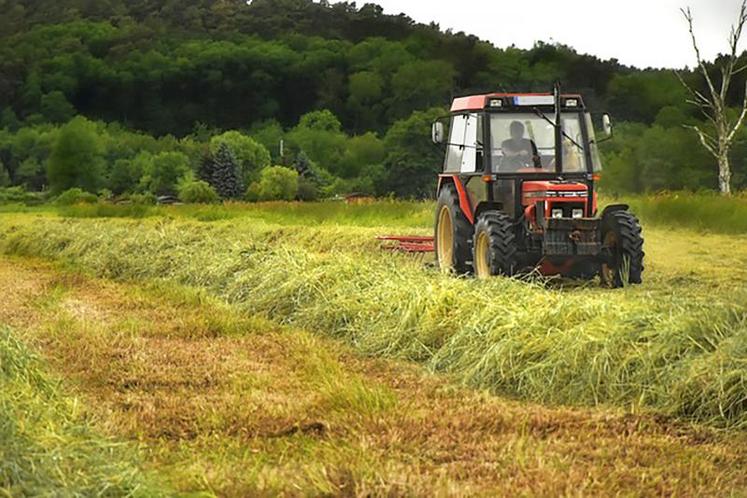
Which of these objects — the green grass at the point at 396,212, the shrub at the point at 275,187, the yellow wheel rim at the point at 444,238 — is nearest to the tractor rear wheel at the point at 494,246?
the yellow wheel rim at the point at 444,238

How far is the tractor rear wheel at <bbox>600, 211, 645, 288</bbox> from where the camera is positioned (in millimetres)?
9836

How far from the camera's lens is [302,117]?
59.7 meters

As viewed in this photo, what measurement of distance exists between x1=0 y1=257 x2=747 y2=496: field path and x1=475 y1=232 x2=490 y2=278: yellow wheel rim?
2570 millimetres

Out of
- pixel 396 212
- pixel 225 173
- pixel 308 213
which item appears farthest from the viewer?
pixel 225 173

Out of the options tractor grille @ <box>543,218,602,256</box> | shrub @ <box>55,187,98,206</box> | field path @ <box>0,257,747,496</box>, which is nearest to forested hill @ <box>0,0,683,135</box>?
shrub @ <box>55,187,98,206</box>

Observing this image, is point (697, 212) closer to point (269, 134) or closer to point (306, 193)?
point (306, 193)

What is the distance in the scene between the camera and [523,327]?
6.94 m

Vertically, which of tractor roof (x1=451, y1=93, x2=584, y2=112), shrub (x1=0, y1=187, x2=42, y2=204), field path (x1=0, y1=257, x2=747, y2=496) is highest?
tractor roof (x1=451, y1=93, x2=584, y2=112)

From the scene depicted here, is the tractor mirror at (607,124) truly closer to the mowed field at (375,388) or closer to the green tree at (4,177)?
the mowed field at (375,388)

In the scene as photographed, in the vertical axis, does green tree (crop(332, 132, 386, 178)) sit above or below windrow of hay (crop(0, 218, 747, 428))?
above

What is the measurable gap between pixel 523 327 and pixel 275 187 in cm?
3301

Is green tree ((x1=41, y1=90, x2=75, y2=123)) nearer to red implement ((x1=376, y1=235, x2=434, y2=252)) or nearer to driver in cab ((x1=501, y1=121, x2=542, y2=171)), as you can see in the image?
red implement ((x1=376, y1=235, x2=434, y2=252))

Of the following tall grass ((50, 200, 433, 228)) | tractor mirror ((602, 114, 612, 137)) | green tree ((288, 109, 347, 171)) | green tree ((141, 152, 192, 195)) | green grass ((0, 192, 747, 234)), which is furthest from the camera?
green tree ((288, 109, 347, 171))

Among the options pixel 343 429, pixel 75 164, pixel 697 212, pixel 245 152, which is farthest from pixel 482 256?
pixel 245 152
